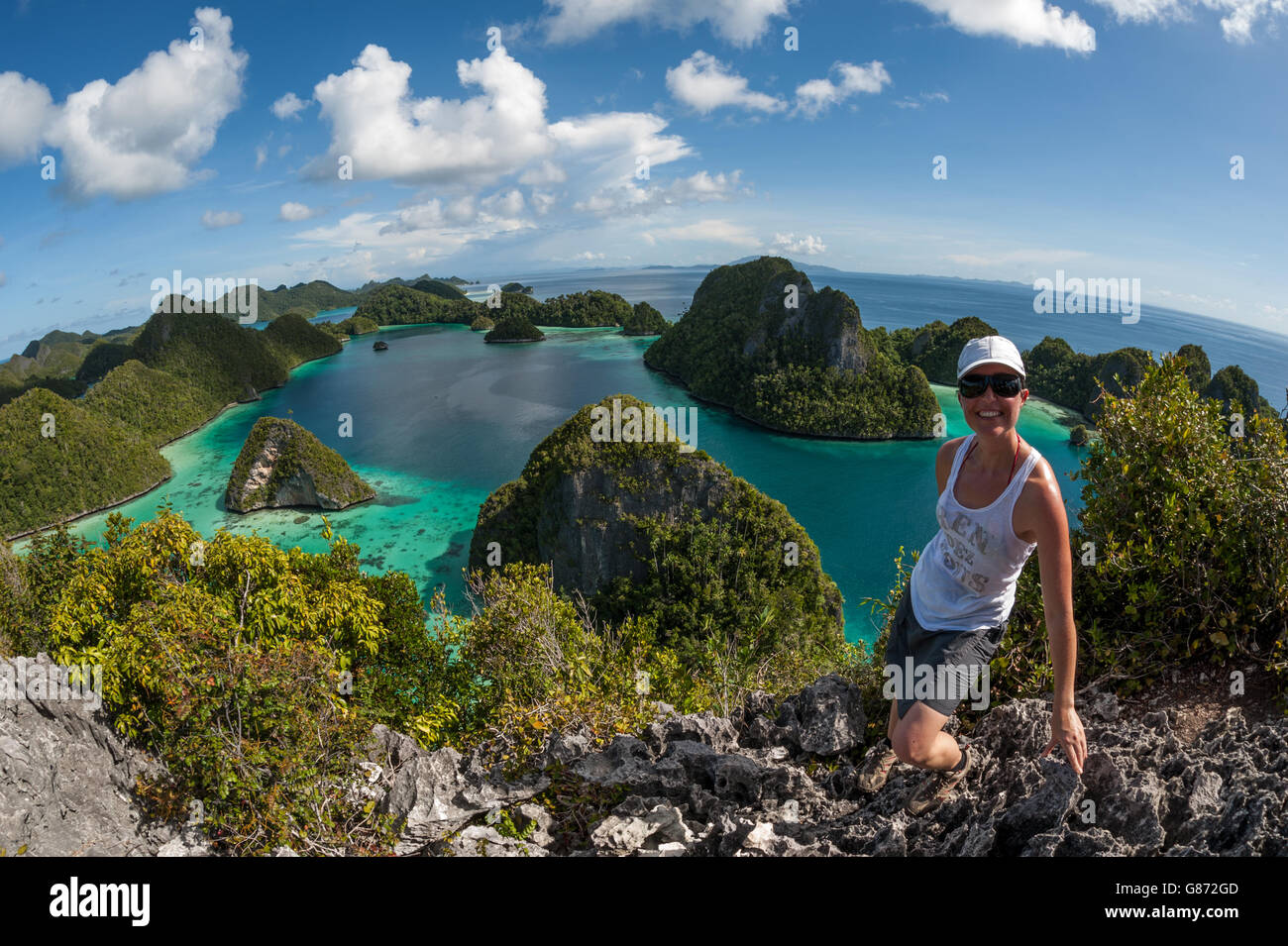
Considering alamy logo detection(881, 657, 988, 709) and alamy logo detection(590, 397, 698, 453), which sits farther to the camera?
Result: alamy logo detection(590, 397, 698, 453)

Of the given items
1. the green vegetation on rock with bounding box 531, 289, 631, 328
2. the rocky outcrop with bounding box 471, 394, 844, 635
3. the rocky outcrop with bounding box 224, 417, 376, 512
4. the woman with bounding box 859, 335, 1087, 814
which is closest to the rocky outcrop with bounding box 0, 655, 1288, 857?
the woman with bounding box 859, 335, 1087, 814

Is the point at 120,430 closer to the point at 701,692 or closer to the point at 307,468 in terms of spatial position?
the point at 307,468

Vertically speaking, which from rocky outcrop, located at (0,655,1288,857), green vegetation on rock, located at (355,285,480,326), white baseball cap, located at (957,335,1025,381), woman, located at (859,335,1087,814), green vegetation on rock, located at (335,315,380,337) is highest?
green vegetation on rock, located at (355,285,480,326)

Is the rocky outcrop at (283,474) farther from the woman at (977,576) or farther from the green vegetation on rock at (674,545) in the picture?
the woman at (977,576)

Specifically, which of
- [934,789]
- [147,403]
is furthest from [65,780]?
[147,403]

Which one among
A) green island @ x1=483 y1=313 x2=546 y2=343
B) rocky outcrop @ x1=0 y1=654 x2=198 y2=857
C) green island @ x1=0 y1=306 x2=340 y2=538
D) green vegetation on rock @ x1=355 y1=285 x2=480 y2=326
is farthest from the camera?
green vegetation on rock @ x1=355 y1=285 x2=480 y2=326

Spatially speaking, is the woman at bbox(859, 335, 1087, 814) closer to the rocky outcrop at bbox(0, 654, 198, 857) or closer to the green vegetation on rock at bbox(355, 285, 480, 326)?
the rocky outcrop at bbox(0, 654, 198, 857)

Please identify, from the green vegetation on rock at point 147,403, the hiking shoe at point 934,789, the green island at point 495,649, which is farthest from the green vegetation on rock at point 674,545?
the green vegetation on rock at point 147,403

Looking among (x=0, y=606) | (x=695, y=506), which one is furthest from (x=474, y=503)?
(x=0, y=606)
